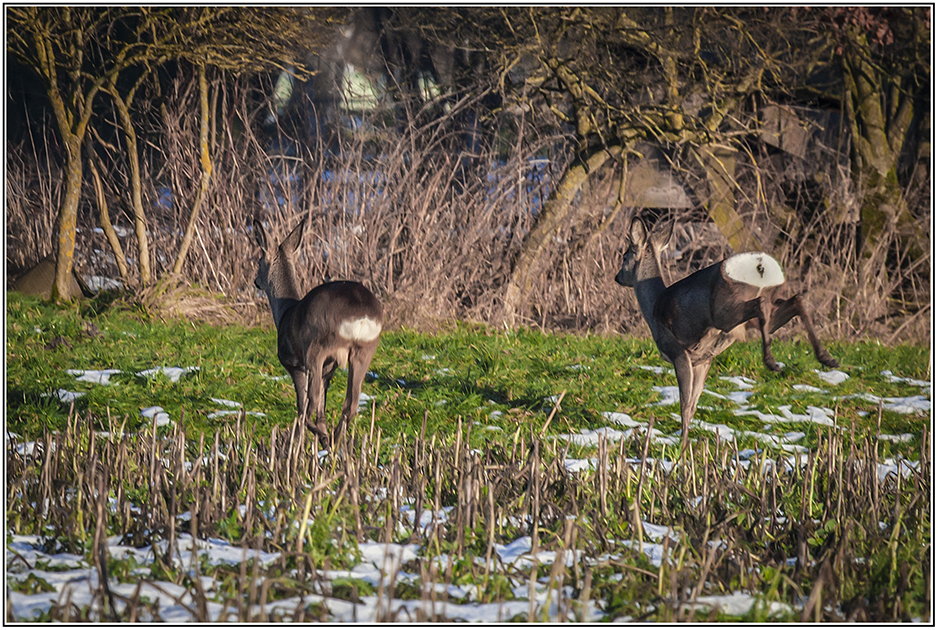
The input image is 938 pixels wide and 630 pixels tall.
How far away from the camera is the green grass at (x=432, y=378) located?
201 inches

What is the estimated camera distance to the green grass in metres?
5.10

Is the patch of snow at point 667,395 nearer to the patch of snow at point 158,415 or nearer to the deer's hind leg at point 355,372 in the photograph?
the deer's hind leg at point 355,372

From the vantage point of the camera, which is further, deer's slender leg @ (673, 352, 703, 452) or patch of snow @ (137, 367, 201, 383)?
patch of snow @ (137, 367, 201, 383)

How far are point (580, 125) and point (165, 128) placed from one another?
412 cm

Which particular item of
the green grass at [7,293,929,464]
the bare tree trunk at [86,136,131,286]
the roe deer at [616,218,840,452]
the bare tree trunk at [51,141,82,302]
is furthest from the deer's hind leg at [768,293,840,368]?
the bare tree trunk at [86,136,131,286]

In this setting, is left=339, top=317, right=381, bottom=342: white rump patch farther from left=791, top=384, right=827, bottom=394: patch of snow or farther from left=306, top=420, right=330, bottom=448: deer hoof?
left=791, top=384, right=827, bottom=394: patch of snow

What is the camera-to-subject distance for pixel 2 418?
141 inches

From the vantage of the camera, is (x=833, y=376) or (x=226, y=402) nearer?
(x=226, y=402)

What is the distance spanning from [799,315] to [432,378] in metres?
3.17

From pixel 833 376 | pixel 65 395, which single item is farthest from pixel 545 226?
pixel 65 395

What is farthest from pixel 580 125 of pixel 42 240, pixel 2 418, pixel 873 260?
pixel 2 418

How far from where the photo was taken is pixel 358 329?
13.2ft

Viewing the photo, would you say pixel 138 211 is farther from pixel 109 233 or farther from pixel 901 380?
pixel 901 380

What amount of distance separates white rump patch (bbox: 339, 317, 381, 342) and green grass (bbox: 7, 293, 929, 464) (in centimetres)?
88
